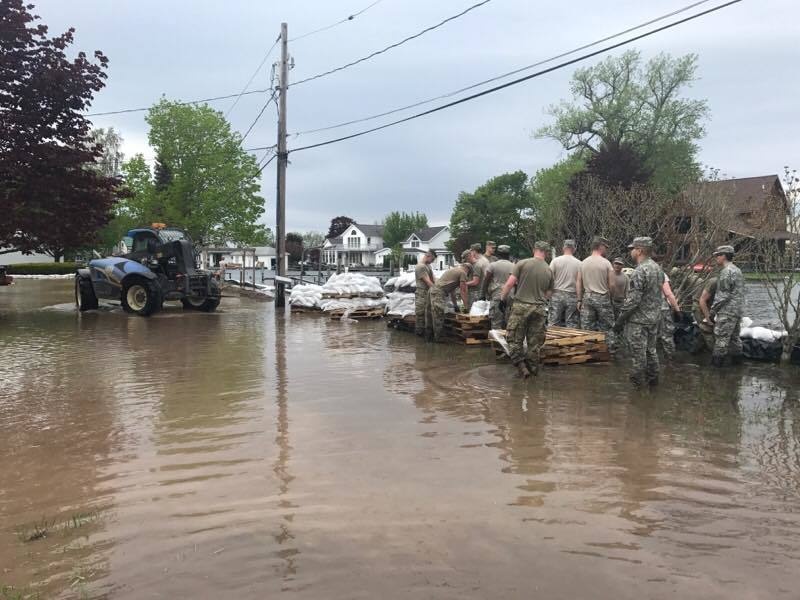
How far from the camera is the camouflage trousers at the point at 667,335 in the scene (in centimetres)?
959

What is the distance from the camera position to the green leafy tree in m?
38.4

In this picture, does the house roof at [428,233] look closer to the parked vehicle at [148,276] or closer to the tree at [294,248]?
the tree at [294,248]

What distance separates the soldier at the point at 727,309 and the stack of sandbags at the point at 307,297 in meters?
11.6

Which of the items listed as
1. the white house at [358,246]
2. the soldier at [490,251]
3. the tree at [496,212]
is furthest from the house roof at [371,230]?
the soldier at [490,251]

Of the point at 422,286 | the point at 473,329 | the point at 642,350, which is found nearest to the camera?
the point at 642,350

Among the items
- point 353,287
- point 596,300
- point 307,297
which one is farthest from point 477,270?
point 307,297

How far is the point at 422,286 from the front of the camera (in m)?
12.4

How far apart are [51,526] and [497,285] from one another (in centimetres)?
841

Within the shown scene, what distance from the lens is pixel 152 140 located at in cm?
3866

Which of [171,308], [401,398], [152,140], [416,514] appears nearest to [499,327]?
[401,398]

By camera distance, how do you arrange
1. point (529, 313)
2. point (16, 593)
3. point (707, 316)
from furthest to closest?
1. point (707, 316)
2. point (529, 313)
3. point (16, 593)

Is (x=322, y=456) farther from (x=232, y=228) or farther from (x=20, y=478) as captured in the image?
(x=232, y=228)

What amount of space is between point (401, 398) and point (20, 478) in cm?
372

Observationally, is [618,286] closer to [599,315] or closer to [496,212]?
[599,315]
